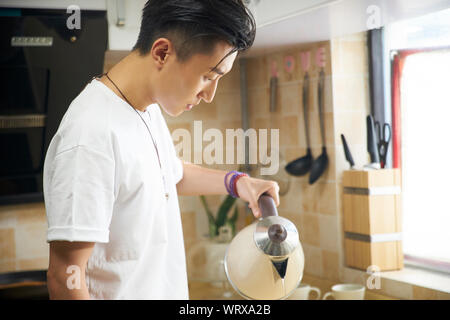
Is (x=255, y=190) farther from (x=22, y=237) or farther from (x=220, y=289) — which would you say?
(x=22, y=237)

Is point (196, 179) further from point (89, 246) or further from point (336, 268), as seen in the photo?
point (336, 268)

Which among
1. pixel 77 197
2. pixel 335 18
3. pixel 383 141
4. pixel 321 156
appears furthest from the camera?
pixel 321 156

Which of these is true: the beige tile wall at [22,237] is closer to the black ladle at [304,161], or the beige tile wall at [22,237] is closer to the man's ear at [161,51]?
the black ladle at [304,161]

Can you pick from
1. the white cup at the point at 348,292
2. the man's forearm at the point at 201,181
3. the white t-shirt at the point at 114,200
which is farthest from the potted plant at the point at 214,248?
the white t-shirt at the point at 114,200

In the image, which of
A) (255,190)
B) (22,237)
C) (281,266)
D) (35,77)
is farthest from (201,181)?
(22,237)

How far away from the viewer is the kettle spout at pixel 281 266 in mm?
696

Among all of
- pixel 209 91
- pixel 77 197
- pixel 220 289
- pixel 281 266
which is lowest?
pixel 220 289

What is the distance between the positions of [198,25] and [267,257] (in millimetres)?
312

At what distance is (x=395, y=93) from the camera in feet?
4.54

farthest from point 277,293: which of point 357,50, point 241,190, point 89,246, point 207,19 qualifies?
point 357,50

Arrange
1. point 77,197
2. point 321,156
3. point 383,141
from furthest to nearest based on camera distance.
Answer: point 321,156 → point 383,141 → point 77,197

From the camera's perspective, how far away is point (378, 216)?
1304 millimetres

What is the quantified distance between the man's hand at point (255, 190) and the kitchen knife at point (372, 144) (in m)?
0.60

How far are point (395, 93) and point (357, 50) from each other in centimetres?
15
